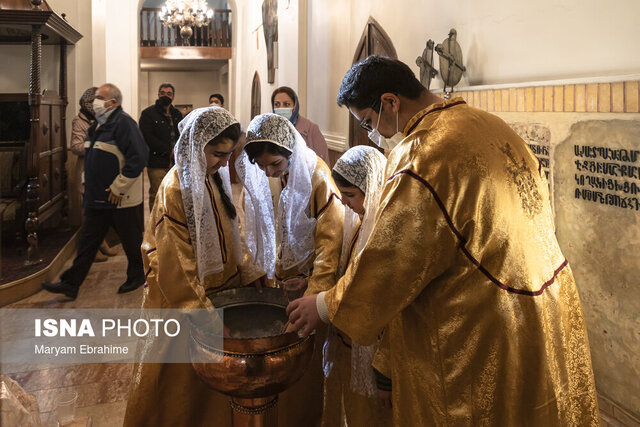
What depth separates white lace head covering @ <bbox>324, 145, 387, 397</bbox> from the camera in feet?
6.68

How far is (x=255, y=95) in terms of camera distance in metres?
13.3

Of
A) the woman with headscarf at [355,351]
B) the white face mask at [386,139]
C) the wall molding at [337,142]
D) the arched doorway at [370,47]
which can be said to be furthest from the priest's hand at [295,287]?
the wall molding at [337,142]

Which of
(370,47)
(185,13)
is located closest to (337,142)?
(370,47)

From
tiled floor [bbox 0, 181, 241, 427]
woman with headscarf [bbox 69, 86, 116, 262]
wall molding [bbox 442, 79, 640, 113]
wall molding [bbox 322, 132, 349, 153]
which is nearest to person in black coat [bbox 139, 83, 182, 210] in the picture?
woman with headscarf [bbox 69, 86, 116, 262]

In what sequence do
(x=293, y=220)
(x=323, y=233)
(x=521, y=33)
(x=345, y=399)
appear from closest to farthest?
1. (x=345, y=399)
2. (x=323, y=233)
3. (x=293, y=220)
4. (x=521, y=33)

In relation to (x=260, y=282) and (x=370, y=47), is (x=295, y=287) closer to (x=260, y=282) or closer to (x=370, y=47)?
(x=260, y=282)

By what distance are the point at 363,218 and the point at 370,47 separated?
3.43 meters

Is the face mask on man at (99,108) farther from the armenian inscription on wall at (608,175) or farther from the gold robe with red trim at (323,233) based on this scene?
the armenian inscription on wall at (608,175)

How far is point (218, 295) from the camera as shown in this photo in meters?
2.21

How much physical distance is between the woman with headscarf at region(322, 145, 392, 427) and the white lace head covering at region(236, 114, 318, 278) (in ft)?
0.76

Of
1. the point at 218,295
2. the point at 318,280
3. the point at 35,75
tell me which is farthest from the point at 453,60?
the point at 35,75

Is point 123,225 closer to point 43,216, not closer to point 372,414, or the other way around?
point 43,216

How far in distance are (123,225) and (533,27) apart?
151 inches

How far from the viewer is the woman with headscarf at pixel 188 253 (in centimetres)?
222
